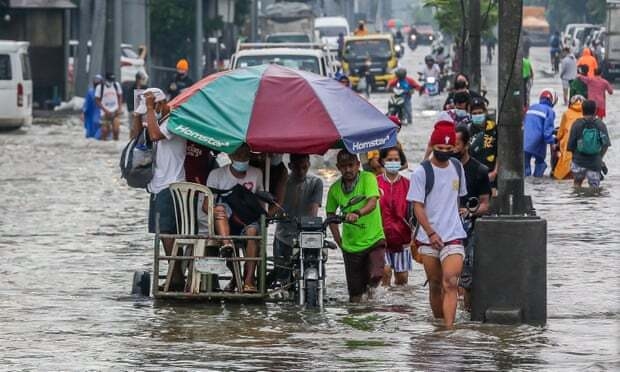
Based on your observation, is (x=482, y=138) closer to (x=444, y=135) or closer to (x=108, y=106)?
(x=444, y=135)

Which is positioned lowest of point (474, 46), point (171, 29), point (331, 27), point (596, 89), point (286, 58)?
point (331, 27)

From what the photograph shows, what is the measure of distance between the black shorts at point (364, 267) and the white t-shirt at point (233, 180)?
940 millimetres

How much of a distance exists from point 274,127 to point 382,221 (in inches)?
66.5

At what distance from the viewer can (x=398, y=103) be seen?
39094 millimetres

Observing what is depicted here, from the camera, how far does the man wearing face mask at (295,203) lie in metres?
15.2

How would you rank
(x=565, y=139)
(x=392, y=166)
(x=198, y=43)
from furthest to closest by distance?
(x=198, y=43) → (x=565, y=139) → (x=392, y=166)

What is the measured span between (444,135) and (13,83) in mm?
26495

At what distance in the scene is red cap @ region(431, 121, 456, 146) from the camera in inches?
532

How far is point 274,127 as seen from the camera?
48.2 ft

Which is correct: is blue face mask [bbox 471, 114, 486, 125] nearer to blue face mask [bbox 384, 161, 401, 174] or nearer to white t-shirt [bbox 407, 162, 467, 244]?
blue face mask [bbox 384, 161, 401, 174]

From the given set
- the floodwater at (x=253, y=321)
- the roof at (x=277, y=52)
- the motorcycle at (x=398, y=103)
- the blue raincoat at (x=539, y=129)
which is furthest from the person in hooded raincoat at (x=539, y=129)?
the motorcycle at (x=398, y=103)

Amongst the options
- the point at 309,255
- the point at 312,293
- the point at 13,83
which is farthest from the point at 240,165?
the point at 13,83

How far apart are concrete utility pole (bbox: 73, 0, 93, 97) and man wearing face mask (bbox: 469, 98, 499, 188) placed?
112 feet

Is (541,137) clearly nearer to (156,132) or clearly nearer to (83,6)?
(156,132)
